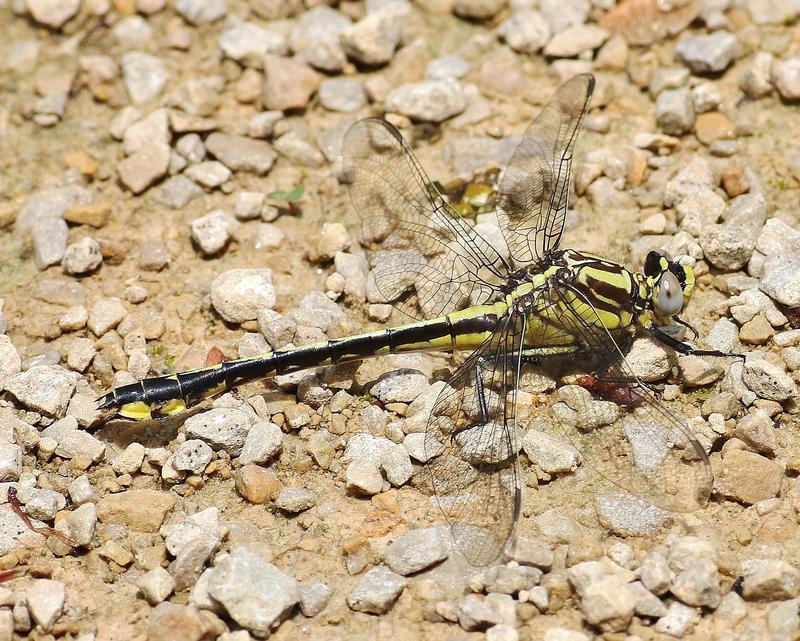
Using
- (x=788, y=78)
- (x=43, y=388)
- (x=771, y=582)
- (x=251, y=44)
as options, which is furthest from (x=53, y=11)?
(x=771, y=582)

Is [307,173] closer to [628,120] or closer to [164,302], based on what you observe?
[164,302]

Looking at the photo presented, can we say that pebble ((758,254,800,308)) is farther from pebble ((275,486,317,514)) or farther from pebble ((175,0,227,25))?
pebble ((175,0,227,25))

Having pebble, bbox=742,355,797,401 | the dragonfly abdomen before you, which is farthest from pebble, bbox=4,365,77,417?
pebble, bbox=742,355,797,401

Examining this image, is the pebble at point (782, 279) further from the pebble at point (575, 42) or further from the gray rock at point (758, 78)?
the pebble at point (575, 42)

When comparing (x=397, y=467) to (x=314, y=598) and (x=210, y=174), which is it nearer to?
(x=314, y=598)

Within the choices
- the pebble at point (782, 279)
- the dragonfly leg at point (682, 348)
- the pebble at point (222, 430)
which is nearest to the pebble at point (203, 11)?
the pebble at point (222, 430)
